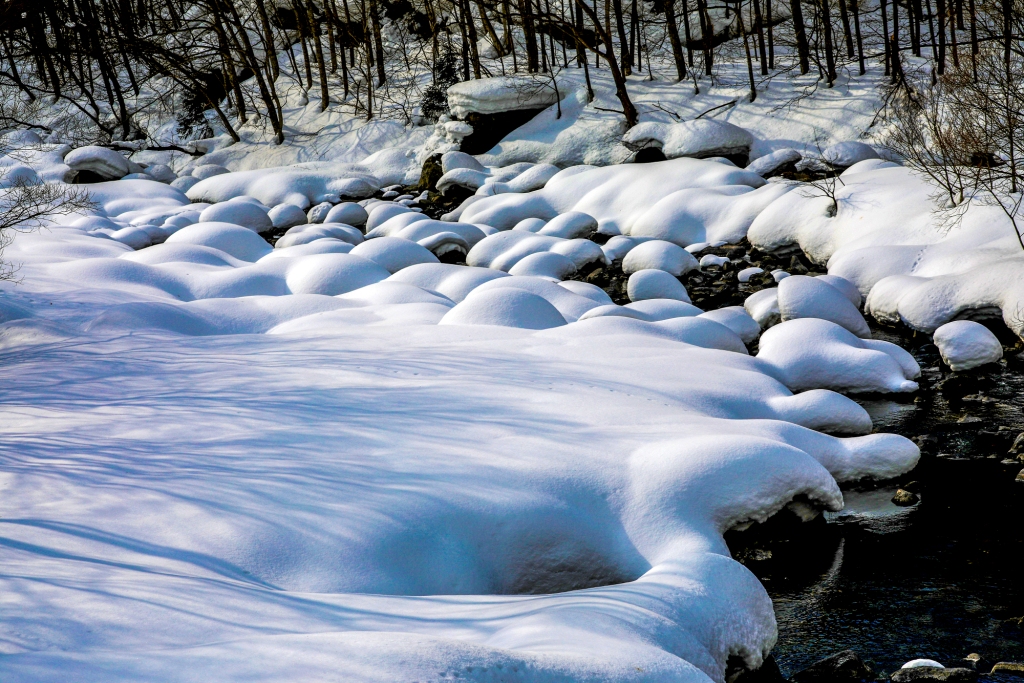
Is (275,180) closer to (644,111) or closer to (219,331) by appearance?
(644,111)

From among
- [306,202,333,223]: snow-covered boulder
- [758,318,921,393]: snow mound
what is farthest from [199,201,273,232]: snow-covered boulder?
[758,318,921,393]: snow mound

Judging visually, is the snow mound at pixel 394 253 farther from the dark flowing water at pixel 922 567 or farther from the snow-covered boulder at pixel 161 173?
the snow-covered boulder at pixel 161 173

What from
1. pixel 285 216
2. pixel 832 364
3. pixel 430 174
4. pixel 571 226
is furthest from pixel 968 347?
pixel 430 174

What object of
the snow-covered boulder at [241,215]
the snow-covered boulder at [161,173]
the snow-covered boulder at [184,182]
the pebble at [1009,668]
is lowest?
the pebble at [1009,668]

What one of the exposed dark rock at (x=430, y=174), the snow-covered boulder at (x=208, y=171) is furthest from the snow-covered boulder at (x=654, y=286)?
the snow-covered boulder at (x=208, y=171)

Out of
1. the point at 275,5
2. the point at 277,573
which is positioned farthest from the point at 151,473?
the point at 275,5

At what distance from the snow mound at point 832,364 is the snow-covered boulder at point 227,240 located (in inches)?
294

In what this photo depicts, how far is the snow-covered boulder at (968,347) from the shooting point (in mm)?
7605

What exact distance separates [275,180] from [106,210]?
3.19 metres

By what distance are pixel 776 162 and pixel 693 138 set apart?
66.6 inches

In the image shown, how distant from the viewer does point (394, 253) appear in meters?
11.0

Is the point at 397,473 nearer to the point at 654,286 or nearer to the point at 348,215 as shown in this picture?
the point at 654,286

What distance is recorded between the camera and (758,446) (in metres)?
4.61

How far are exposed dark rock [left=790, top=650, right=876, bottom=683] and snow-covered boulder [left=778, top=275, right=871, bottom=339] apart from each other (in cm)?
546
